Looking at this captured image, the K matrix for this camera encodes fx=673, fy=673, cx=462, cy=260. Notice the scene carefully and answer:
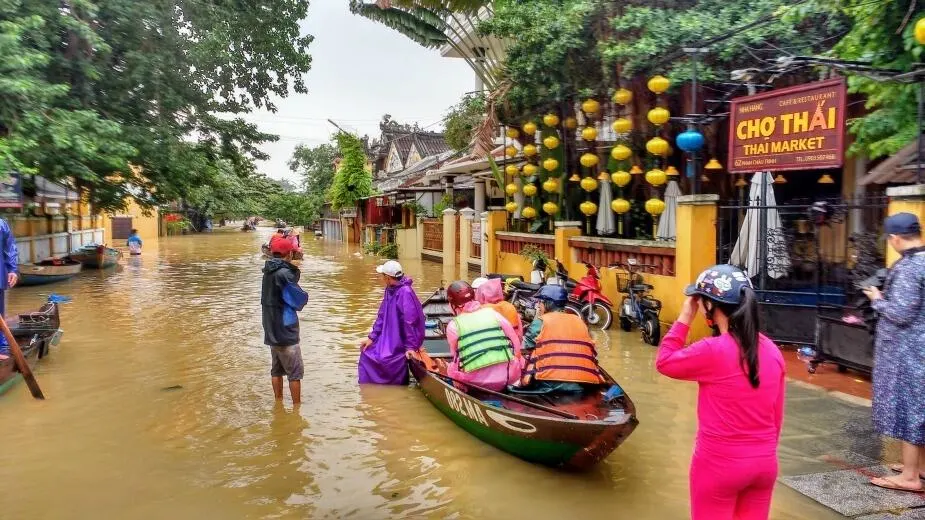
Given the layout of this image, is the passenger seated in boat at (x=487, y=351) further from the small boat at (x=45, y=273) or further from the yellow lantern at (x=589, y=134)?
the small boat at (x=45, y=273)

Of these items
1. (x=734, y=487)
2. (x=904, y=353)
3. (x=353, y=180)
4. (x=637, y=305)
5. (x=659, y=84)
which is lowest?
(x=637, y=305)

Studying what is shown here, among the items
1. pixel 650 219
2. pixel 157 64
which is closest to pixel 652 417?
pixel 650 219

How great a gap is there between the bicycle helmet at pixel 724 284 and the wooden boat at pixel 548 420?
1868 mm

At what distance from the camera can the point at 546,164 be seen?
14336 millimetres

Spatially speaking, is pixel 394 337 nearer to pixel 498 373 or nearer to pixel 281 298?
pixel 281 298

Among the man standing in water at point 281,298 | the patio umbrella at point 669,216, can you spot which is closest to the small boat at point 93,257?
the man standing in water at point 281,298

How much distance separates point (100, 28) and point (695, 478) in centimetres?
1860

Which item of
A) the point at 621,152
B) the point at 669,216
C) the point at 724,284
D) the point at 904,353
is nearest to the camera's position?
the point at 724,284

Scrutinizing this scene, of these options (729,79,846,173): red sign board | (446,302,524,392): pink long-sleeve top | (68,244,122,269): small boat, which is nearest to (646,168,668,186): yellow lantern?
(729,79,846,173): red sign board

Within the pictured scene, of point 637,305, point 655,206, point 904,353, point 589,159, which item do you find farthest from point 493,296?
point 589,159

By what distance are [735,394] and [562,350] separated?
2541 millimetres

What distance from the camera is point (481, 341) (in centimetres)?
590

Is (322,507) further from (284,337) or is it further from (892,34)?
(892,34)

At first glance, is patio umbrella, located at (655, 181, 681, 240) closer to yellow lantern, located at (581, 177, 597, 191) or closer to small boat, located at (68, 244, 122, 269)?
yellow lantern, located at (581, 177, 597, 191)
